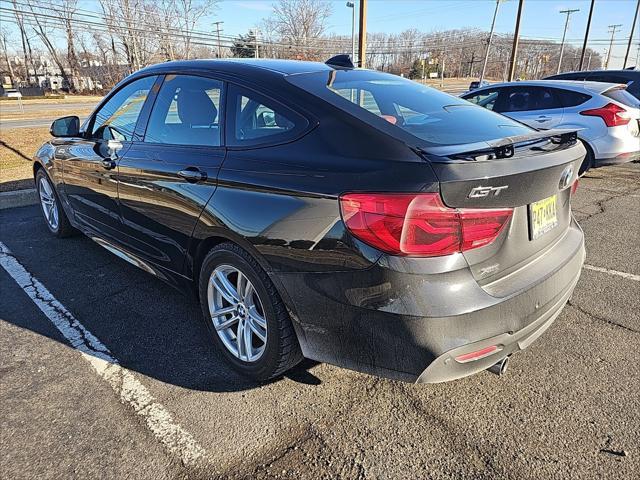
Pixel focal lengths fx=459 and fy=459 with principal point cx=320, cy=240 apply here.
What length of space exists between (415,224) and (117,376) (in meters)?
1.91

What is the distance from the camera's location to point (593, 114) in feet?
22.9

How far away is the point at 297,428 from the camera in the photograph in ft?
7.20

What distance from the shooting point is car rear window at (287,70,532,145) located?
218 cm

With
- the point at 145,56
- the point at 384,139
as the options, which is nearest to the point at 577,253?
the point at 384,139

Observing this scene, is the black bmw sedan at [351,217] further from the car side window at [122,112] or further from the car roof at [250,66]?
the car side window at [122,112]

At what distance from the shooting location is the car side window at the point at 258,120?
2260 millimetres

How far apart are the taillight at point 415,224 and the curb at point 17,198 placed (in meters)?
5.94

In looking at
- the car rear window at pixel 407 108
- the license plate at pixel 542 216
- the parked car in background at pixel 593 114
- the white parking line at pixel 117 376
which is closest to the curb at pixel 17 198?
the white parking line at pixel 117 376

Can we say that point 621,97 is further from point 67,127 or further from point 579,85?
point 67,127

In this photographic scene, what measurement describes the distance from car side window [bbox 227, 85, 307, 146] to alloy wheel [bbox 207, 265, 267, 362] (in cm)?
70

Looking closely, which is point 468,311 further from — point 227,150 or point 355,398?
point 227,150

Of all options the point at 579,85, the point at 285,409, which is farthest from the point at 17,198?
the point at 579,85

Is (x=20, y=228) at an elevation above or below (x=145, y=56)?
below

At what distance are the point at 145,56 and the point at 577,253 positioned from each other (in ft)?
153
